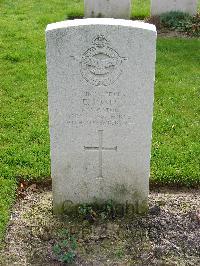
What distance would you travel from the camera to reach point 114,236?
4566mm

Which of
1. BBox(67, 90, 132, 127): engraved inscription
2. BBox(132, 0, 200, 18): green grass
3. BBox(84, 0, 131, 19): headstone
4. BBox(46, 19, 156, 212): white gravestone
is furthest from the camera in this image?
BBox(132, 0, 200, 18): green grass

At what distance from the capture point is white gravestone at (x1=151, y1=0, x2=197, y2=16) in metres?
10.2

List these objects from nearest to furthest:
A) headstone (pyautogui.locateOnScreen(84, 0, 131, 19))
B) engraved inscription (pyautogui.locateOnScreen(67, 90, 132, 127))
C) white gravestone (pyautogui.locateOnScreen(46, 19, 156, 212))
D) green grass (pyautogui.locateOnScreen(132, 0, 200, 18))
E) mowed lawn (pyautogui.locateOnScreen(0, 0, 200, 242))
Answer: white gravestone (pyautogui.locateOnScreen(46, 19, 156, 212)) < engraved inscription (pyautogui.locateOnScreen(67, 90, 132, 127)) < mowed lawn (pyautogui.locateOnScreen(0, 0, 200, 242)) < headstone (pyautogui.locateOnScreen(84, 0, 131, 19)) < green grass (pyautogui.locateOnScreen(132, 0, 200, 18))

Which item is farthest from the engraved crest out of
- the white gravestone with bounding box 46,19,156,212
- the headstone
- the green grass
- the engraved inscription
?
the green grass

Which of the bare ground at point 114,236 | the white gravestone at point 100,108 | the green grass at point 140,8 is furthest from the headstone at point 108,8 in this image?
the white gravestone at point 100,108

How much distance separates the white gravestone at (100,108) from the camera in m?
4.12

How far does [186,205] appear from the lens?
16.4 ft

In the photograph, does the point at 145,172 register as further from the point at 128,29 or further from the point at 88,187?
the point at 128,29

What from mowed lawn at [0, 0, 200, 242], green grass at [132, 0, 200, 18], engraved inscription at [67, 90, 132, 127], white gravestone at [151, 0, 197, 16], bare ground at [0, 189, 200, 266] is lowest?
bare ground at [0, 189, 200, 266]

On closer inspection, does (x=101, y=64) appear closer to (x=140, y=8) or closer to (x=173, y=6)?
(x=173, y=6)

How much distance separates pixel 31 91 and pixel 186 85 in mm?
2187

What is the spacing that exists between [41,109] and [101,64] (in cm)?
278

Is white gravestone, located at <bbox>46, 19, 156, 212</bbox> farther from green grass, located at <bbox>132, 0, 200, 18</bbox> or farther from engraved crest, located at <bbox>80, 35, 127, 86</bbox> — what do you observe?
green grass, located at <bbox>132, 0, 200, 18</bbox>

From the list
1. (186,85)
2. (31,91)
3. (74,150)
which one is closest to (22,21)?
(31,91)
